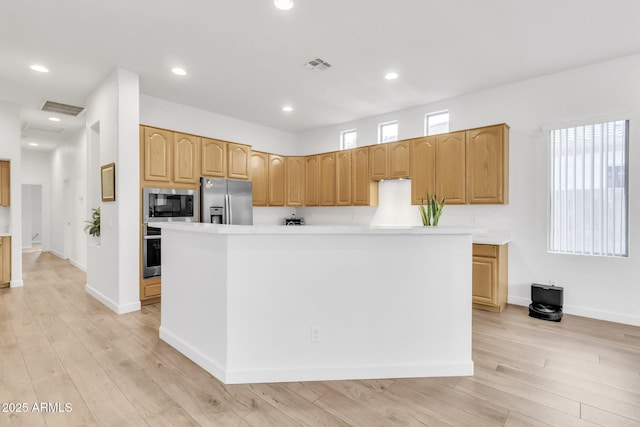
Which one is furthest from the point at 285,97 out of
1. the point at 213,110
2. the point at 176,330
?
the point at 176,330

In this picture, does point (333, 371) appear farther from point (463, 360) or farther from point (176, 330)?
point (176, 330)

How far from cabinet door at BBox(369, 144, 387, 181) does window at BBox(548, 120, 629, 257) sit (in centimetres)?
229

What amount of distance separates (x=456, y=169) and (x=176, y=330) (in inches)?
161

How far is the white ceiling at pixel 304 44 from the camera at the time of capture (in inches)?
106

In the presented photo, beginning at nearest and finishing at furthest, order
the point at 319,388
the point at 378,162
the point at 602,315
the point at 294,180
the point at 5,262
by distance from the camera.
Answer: the point at 319,388 → the point at 602,315 → the point at 5,262 → the point at 378,162 → the point at 294,180

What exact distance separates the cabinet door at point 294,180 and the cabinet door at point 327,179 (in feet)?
1.70

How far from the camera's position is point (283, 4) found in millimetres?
2631

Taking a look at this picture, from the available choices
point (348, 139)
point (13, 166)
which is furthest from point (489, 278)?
point (13, 166)

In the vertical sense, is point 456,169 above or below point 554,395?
above

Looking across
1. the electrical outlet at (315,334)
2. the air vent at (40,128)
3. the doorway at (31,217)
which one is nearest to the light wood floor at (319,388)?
the electrical outlet at (315,334)

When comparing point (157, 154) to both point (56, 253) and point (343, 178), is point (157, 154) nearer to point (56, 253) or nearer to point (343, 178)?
point (343, 178)

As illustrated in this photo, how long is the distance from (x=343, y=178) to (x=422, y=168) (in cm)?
158

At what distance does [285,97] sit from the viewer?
16.0ft

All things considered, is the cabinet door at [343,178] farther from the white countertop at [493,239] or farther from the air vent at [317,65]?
the white countertop at [493,239]
